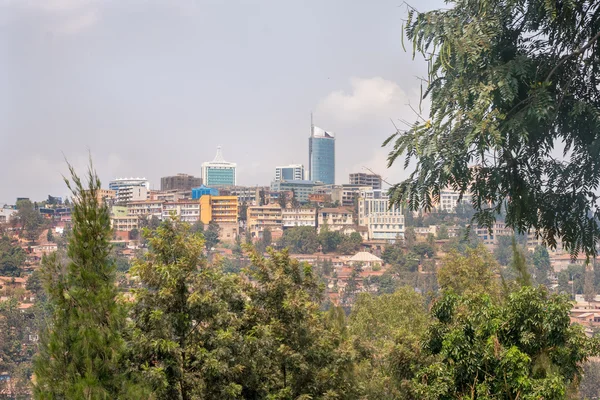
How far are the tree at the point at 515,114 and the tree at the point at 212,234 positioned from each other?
4828 cm

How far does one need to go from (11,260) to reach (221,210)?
23.4m

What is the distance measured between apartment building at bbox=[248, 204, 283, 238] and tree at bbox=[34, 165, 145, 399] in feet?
175

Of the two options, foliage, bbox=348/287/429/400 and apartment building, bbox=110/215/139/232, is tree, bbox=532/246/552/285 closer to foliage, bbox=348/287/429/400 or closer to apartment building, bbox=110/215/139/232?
apartment building, bbox=110/215/139/232

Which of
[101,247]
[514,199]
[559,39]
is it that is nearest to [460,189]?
[514,199]

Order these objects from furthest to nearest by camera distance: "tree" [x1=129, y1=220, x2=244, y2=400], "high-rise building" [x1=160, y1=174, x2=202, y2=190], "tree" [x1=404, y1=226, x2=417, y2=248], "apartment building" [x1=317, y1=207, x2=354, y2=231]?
"high-rise building" [x1=160, y1=174, x2=202, y2=190], "apartment building" [x1=317, y1=207, x2=354, y2=231], "tree" [x1=404, y1=226, x2=417, y2=248], "tree" [x1=129, y1=220, x2=244, y2=400]

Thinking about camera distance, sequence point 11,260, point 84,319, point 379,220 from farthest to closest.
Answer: point 379,220 → point 11,260 → point 84,319

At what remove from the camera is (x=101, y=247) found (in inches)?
121

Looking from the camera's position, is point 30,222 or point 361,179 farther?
point 361,179

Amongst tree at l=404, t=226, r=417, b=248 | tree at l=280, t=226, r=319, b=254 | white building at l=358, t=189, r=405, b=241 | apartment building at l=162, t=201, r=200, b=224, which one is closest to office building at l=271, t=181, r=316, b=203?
white building at l=358, t=189, r=405, b=241

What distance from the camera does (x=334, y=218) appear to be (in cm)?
5838

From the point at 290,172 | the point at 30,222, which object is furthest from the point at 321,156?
the point at 30,222

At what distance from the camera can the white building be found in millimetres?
58656

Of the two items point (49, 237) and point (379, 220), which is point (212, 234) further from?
point (379, 220)

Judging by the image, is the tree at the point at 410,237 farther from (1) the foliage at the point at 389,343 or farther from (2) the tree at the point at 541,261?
(1) the foliage at the point at 389,343
